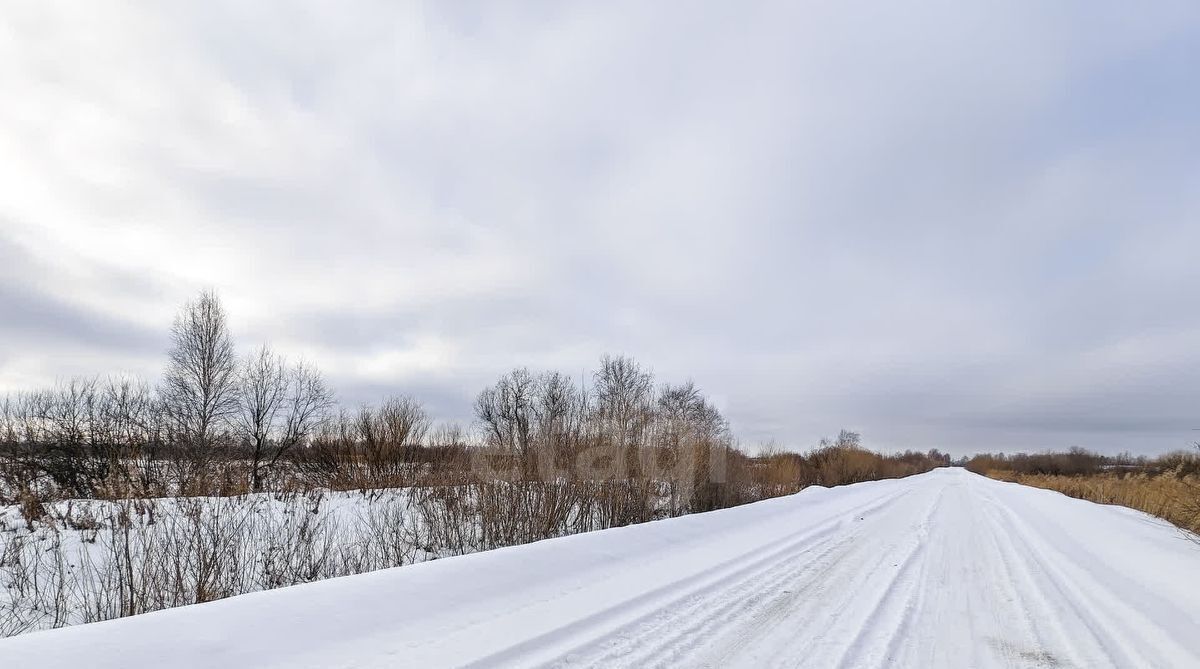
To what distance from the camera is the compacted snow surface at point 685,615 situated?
3670 millimetres

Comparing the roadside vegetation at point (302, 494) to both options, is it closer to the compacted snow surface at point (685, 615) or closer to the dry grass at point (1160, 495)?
the compacted snow surface at point (685, 615)

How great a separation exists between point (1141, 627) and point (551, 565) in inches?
217

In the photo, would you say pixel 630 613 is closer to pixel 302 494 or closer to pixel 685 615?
pixel 685 615

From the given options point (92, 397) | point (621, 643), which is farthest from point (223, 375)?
point (621, 643)

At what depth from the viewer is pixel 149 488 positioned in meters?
7.94

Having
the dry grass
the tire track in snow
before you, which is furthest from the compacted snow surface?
the dry grass

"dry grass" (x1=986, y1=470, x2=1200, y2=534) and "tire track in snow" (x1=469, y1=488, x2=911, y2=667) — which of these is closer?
"tire track in snow" (x1=469, y1=488, x2=911, y2=667)

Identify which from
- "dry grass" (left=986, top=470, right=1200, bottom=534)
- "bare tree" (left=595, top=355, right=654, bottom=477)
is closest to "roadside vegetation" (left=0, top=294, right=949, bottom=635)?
"bare tree" (left=595, top=355, right=654, bottom=477)

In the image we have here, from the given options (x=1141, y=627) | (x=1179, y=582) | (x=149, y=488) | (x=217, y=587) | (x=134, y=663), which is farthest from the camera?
(x=149, y=488)

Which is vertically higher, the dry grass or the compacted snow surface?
the compacted snow surface

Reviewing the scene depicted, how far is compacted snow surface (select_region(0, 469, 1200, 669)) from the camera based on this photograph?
144 inches

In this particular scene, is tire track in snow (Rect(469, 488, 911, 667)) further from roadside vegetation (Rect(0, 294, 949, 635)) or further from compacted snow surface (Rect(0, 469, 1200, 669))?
roadside vegetation (Rect(0, 294, 949, 635))

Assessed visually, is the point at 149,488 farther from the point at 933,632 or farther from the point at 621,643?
the point at 933,632

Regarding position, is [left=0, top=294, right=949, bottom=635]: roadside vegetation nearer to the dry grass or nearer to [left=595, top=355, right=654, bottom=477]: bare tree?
[left=595, top=355, right=654, bottom=477]: bare tree
